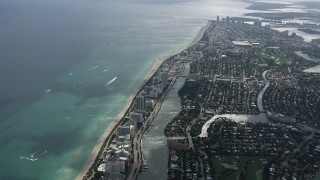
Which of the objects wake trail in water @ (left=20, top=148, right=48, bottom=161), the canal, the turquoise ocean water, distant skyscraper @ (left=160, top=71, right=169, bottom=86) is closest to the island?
distant skyscraper @ (left=160, top=71, right=169, bottom=86)

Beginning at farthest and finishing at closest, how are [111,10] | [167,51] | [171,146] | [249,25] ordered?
1. [111,10]
2. [249,25]
3. [167,51]
4. [171,146]

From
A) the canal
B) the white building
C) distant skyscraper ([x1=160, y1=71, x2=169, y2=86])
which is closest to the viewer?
the white building

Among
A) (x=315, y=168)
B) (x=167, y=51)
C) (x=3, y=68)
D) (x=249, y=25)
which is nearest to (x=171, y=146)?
(x=315, y=168)

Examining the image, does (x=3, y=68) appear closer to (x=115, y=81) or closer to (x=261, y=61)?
(x=115, y=81)

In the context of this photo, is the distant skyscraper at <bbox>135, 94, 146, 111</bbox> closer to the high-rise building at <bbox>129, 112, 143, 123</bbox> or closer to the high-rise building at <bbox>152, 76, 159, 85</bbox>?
the high-rise building at <bbox>129, 112, 143, 123</bbox>

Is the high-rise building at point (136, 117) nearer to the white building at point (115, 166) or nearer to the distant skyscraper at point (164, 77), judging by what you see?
the white building at point (115, 166)

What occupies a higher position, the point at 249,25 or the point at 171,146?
the point at 249,25

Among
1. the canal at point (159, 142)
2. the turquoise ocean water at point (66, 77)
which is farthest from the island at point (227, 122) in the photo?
the turquoise ocean water at point (66, 77)
